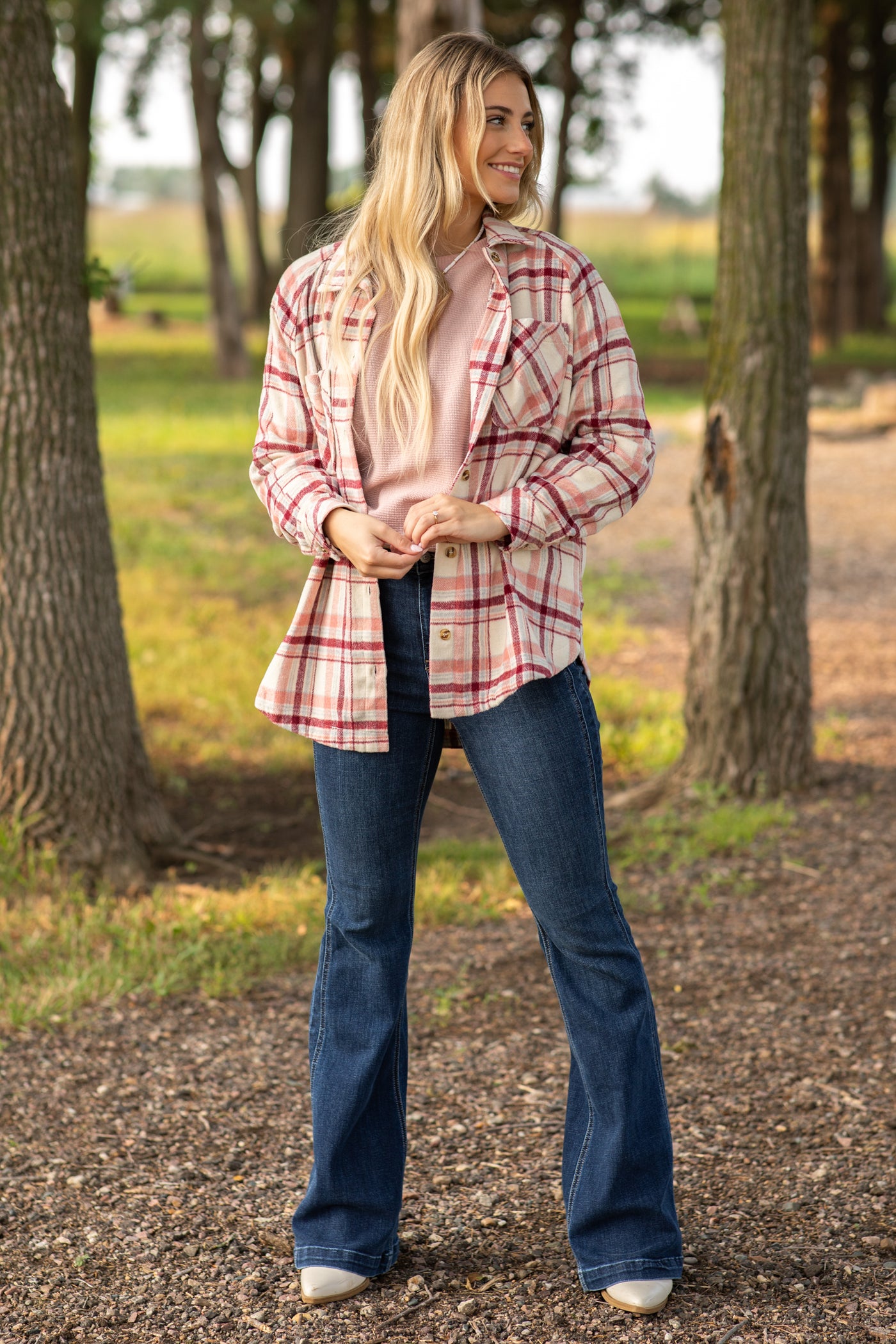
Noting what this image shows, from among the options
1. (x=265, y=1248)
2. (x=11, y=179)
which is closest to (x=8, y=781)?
(x=11, y=179)

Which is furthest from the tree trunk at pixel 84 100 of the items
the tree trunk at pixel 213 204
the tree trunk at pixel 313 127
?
the tree trunk at pixel 313 127

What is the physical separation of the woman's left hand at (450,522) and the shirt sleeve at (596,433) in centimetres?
6

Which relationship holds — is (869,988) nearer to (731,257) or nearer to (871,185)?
(731,257)

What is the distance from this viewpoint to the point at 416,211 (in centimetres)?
216

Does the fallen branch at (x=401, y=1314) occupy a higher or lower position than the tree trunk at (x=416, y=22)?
lower

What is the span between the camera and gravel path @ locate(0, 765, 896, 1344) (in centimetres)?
241

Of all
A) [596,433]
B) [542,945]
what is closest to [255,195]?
[596,433]

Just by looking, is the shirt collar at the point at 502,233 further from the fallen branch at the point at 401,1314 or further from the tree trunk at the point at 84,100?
the tree trunk at the point at 84,100

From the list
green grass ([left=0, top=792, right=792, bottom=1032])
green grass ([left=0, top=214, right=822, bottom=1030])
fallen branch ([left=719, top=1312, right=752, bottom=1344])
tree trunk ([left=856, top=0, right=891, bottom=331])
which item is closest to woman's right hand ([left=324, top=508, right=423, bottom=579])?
fallen branch ([left=719, top=1312, right=752, bottom=1344])

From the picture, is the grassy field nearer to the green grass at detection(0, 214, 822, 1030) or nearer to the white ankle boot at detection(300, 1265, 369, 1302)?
the green grass at detection(0, 214, 822, 1030)

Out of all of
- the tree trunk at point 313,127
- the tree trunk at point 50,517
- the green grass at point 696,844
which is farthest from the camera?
the tree trunk at point 313,127

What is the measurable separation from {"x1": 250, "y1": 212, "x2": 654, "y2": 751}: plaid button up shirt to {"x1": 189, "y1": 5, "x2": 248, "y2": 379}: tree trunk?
17.8 meters

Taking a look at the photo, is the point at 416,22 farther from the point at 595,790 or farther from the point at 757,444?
the point at 595,790

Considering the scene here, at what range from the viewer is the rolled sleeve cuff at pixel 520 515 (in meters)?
2.12
